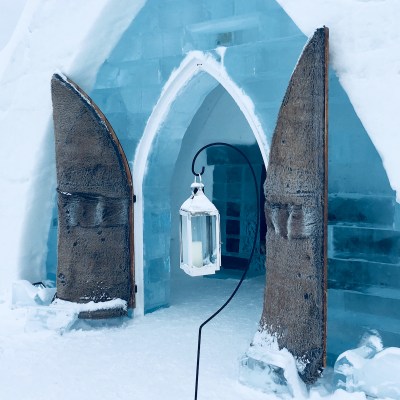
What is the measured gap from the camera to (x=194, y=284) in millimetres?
5938

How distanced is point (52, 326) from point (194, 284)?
2.09m

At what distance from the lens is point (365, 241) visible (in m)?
3.32

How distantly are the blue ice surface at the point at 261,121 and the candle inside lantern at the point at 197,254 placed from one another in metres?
0.89

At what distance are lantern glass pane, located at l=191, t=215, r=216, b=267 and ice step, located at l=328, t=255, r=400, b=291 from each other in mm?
831

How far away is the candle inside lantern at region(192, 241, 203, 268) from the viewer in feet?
10.3

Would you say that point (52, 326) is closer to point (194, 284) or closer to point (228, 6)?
point (194, 284)

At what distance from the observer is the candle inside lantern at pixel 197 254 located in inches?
124

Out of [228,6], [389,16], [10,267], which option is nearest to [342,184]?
[389,16]

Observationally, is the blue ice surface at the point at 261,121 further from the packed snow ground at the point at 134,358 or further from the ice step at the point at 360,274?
the packed snow ground at the point at 134,358

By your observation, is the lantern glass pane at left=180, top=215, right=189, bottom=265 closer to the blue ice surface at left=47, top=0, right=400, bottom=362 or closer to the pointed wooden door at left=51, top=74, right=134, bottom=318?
the blue ice surface at left=47, top=0, right=400, bottom=362

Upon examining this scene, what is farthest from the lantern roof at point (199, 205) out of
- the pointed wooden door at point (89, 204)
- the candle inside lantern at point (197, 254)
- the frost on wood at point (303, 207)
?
the pointed wooden door at point (89, 204)

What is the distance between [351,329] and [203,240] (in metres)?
1.14

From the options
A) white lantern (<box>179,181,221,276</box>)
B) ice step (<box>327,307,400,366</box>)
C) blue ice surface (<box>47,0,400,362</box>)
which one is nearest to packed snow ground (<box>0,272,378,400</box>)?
ice step (<box>327,307,400,366</box>)

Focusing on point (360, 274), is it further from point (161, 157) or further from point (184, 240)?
point (161, 157)
